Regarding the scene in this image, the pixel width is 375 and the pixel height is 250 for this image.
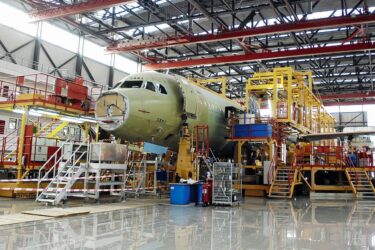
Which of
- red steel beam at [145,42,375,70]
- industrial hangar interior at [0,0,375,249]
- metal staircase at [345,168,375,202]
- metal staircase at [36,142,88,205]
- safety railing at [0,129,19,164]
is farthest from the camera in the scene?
red steel beam at [145,42,375,70]

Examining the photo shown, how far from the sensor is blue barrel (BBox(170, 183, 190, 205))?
15281 mm

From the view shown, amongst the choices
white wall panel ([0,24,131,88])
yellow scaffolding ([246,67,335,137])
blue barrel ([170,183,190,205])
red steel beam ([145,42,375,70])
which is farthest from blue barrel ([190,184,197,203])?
white wall panel ([0,24,131,88])

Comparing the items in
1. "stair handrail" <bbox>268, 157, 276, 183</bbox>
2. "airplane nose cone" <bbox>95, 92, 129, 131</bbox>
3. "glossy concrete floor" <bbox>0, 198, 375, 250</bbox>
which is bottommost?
"glossy concrete floor" <bbox>0, 198, 375, 250</bbox>

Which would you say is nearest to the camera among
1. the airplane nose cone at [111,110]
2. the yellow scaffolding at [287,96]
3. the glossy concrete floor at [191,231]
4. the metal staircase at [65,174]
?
the glossy concrete floor at [191,231]

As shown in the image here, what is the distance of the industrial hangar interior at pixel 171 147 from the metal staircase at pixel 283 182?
0.10m

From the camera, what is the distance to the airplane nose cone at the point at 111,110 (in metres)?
13.7

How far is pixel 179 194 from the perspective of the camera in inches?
603

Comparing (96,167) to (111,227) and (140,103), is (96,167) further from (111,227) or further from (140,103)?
(111,227)

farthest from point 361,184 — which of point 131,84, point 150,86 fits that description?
point 131,84

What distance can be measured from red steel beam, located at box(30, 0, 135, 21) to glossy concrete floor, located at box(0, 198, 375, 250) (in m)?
13.6

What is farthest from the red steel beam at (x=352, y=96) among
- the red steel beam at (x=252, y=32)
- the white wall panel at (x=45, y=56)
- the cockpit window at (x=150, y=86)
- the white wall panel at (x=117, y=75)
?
the cockpit window at (x=150, y=86)

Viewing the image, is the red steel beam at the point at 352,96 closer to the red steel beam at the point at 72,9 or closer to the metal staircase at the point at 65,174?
the red steel beam at the point at 72,9

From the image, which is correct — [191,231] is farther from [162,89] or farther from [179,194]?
[162,89]

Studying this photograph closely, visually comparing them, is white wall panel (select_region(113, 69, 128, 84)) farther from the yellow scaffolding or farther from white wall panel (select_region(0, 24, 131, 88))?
the yellow scaffolding
